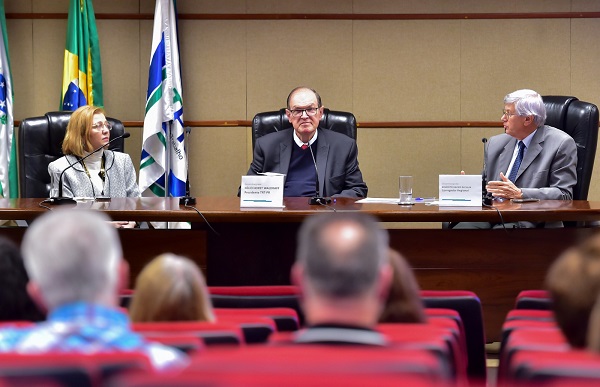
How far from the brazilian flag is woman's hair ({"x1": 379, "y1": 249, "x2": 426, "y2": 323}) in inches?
192

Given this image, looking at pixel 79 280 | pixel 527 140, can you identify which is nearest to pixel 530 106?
pixel 527 140

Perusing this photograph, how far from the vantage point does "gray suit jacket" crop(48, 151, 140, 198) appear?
509 cm

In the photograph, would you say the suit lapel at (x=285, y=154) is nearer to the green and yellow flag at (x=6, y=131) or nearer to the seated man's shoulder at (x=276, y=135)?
the seated man's shoulder at (x=276, y=135)

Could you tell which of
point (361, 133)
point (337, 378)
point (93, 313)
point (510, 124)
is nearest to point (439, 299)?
point (93, 313)

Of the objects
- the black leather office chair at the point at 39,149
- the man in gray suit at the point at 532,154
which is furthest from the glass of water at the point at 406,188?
the black leather office chair at the point at 39,149

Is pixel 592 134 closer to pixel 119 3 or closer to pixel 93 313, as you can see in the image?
pixel 119 3

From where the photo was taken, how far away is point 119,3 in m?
Answer: 6.79

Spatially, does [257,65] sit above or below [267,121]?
above

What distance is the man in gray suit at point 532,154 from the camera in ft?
16.3

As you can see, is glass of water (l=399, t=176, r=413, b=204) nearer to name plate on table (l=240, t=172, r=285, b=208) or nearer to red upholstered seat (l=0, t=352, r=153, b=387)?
name plate on table (l=240, t=172, r=285, b=208)

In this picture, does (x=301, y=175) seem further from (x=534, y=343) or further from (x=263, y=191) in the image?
(x=534, y=343)

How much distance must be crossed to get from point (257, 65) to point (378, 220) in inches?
121

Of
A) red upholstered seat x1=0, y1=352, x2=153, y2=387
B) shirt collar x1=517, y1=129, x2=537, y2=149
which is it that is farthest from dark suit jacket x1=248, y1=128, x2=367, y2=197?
red upholstered seat x1=0, y1=352, x2=153, y2=387

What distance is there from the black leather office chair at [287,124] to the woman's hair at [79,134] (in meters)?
1.01
